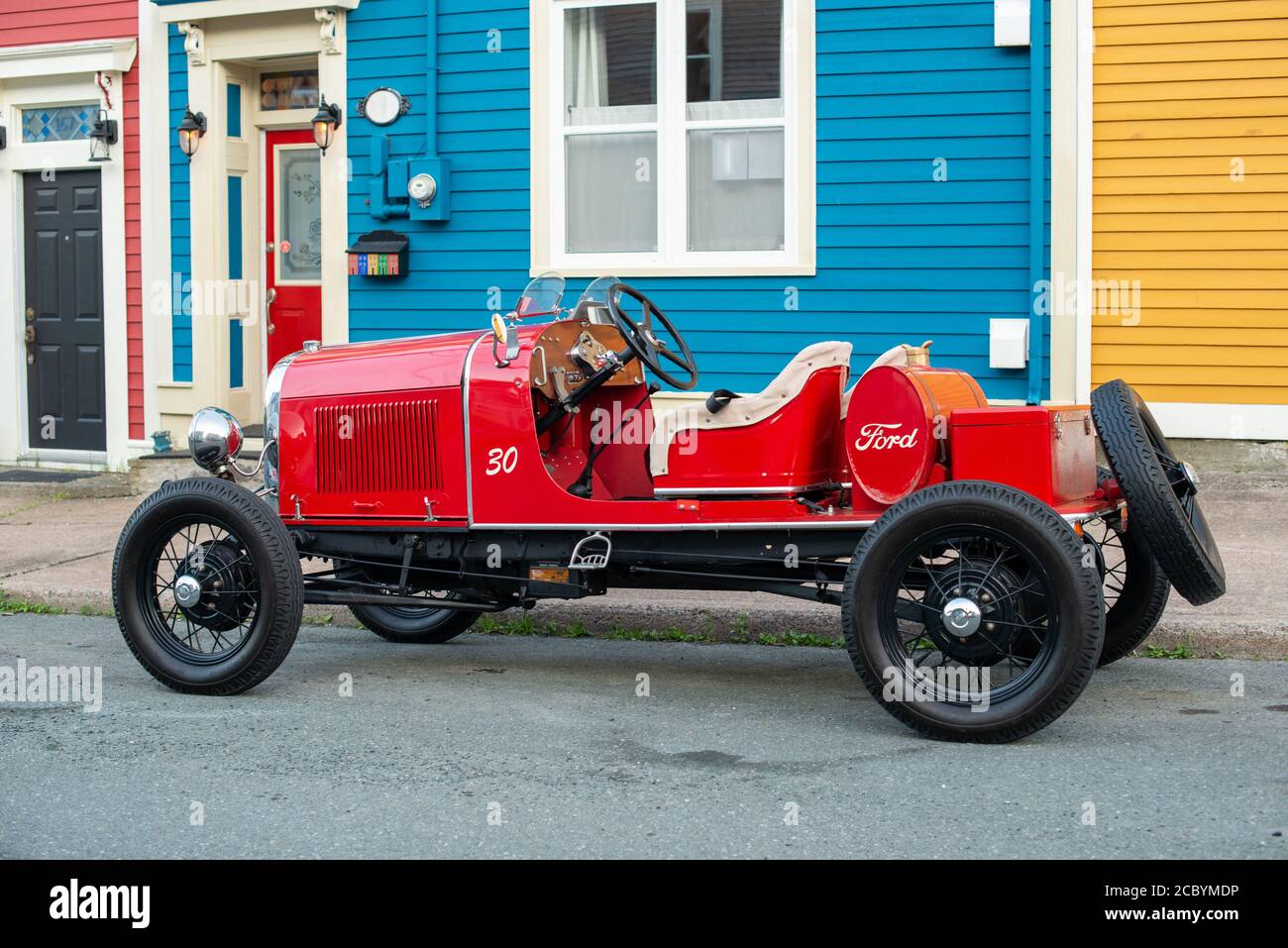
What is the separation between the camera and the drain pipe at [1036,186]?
9414 mm

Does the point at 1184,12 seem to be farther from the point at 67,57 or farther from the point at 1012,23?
the point at 67,57

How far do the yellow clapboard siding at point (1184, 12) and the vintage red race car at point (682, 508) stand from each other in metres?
4.53

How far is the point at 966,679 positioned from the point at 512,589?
1.94m

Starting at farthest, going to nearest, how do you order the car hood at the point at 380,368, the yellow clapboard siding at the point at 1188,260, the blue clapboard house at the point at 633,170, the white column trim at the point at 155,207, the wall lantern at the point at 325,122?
the white column trim at the point at 155,207
the wall lantern at the point at 325,122
the blue clapboard house at the point at 633,170
the yellow clapboard siding at the point at 1188,260
the car hood at the point at 380,368

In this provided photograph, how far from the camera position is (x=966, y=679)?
506 centimetres

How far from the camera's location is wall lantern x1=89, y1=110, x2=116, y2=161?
11.9 meters

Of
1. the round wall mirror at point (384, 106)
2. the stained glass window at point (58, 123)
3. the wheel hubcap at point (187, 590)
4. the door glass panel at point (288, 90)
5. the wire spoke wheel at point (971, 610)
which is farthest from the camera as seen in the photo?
the stained glass window at point (58, 123)

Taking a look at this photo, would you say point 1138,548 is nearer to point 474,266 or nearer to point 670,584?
point 670,584

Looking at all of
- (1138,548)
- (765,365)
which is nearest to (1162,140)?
(765,365)

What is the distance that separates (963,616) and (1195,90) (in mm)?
5591

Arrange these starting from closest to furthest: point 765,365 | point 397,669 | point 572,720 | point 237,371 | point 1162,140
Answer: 1. point 572,720
2. point 397,669
3. point 1162,140
4. point 765,365
5. point 237,371

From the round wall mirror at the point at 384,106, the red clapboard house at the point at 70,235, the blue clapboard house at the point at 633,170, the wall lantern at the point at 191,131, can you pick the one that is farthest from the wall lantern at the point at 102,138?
the round wall mirror at the point at 384,106

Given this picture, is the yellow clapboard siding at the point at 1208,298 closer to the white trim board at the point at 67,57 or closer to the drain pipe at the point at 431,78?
the drain pipe at the point at 431,78

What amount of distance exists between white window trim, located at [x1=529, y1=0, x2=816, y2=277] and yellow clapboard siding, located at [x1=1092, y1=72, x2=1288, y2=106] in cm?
191
